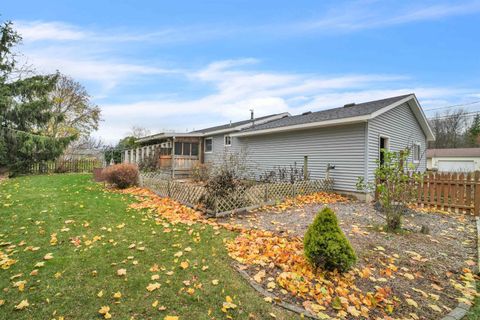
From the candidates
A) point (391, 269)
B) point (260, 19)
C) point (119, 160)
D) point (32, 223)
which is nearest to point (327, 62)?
point (260, 19)

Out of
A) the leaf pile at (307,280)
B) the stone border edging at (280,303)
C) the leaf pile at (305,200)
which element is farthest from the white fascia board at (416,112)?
the stone border edging at (280,303)

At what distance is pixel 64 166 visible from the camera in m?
20.5

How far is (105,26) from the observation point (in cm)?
1074

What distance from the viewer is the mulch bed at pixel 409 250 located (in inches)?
128

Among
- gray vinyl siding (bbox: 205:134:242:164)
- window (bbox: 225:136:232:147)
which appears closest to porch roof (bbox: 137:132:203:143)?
gray vinyl siding (bbox: 205:134:242:164)

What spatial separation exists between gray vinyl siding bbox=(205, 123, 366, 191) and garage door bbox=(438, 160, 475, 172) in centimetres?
2903

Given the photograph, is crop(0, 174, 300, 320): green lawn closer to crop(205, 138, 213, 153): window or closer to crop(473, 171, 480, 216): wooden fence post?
crop(473, 171, 480, 216): wooden fence post

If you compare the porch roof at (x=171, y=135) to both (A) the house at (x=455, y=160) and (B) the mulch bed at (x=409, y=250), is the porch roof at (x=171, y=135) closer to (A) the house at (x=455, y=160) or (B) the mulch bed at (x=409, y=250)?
(B) the mulch bed at (x=409, y=250)

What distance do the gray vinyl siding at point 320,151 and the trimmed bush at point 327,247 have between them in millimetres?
7127

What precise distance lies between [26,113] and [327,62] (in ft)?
66.1

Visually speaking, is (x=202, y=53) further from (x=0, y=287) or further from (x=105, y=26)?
(x=0, y=287)

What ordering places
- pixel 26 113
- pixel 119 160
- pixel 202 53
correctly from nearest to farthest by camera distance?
pixel 202 53 < pixel 26 113 < pixel 119 160

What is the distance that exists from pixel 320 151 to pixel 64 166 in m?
20.2

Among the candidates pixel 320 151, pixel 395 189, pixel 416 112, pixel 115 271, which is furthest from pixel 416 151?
pixel 115 271
